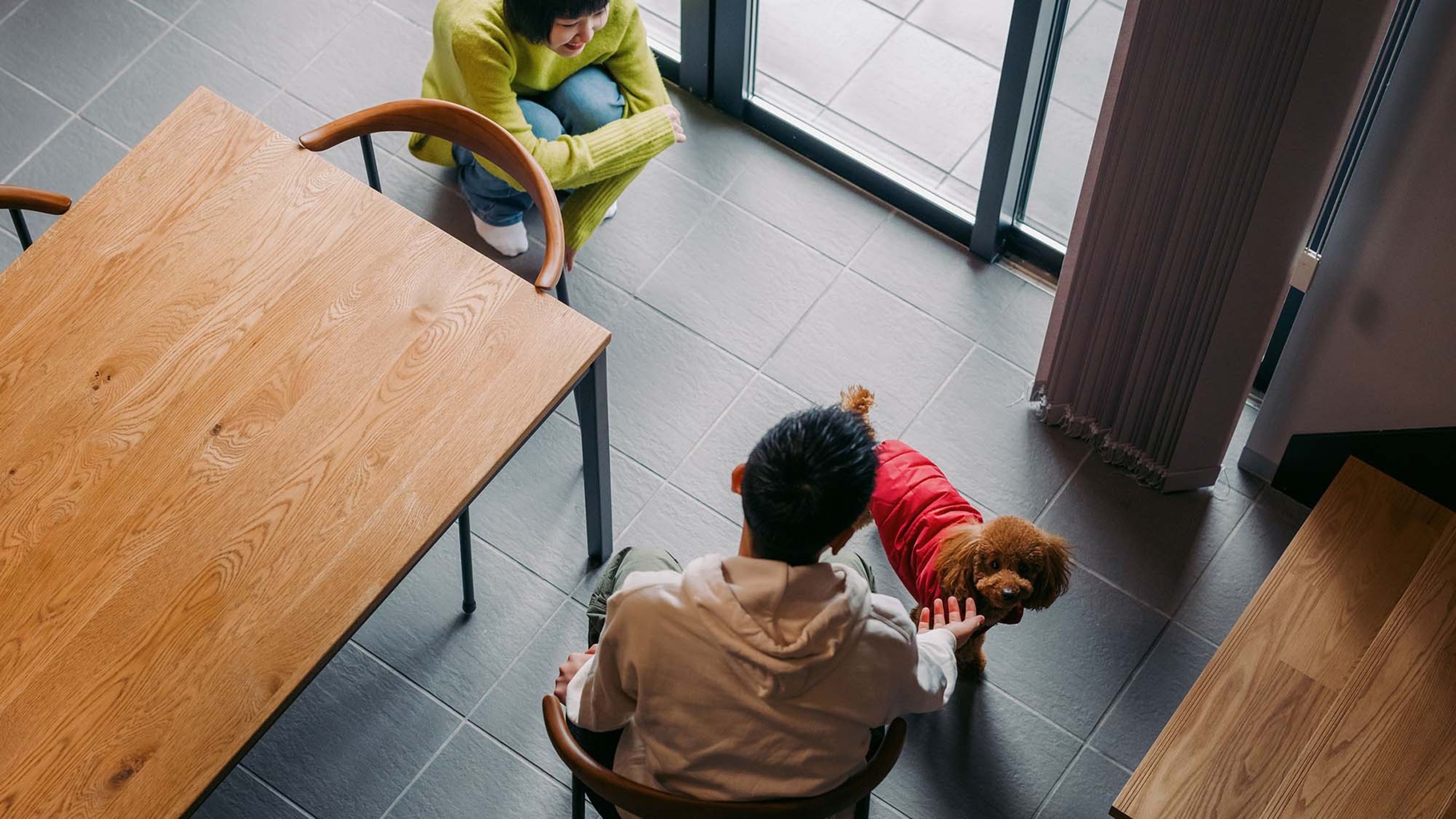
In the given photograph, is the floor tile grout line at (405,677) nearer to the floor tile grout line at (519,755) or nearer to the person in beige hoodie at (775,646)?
the floor tile grout line at (519,755)

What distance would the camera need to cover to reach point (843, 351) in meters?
3.13

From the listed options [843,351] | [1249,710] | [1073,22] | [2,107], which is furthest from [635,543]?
[2,107]

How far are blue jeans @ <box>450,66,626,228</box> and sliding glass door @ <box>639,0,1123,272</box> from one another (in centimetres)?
38

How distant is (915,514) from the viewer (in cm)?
248

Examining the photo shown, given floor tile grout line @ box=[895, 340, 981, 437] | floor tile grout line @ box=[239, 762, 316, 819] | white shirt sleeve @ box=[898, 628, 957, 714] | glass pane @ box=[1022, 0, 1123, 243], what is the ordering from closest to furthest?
1. white shirt sleeve @ box=[898, 628, 957, 714]
2. floor tile grout line @ box=[239, 762, 316, 819]
3. glass pane @ box=[1022, 0, 1123, 243]
4. floor tile grout line @ box=[895, 340, 981, 437]

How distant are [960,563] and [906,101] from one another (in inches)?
58.9

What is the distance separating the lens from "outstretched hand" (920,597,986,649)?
2109mm

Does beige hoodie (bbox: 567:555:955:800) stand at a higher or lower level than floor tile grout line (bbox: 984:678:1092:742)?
higher

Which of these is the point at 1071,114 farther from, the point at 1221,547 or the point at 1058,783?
the point at 1058,783

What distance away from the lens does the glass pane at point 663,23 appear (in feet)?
11.7

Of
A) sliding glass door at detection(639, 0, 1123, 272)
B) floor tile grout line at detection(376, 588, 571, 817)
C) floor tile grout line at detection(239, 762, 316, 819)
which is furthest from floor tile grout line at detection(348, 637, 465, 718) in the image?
sliding glass door at detection(639, 0, 1123, 272)

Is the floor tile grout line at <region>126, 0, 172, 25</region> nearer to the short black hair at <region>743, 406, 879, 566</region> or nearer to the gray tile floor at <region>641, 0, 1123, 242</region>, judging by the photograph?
the gray tile floor at <region>641, 0, 1123, 242</region>

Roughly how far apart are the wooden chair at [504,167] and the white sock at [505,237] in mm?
562

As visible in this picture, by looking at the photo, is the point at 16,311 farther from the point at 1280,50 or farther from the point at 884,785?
the point at 1280,50
